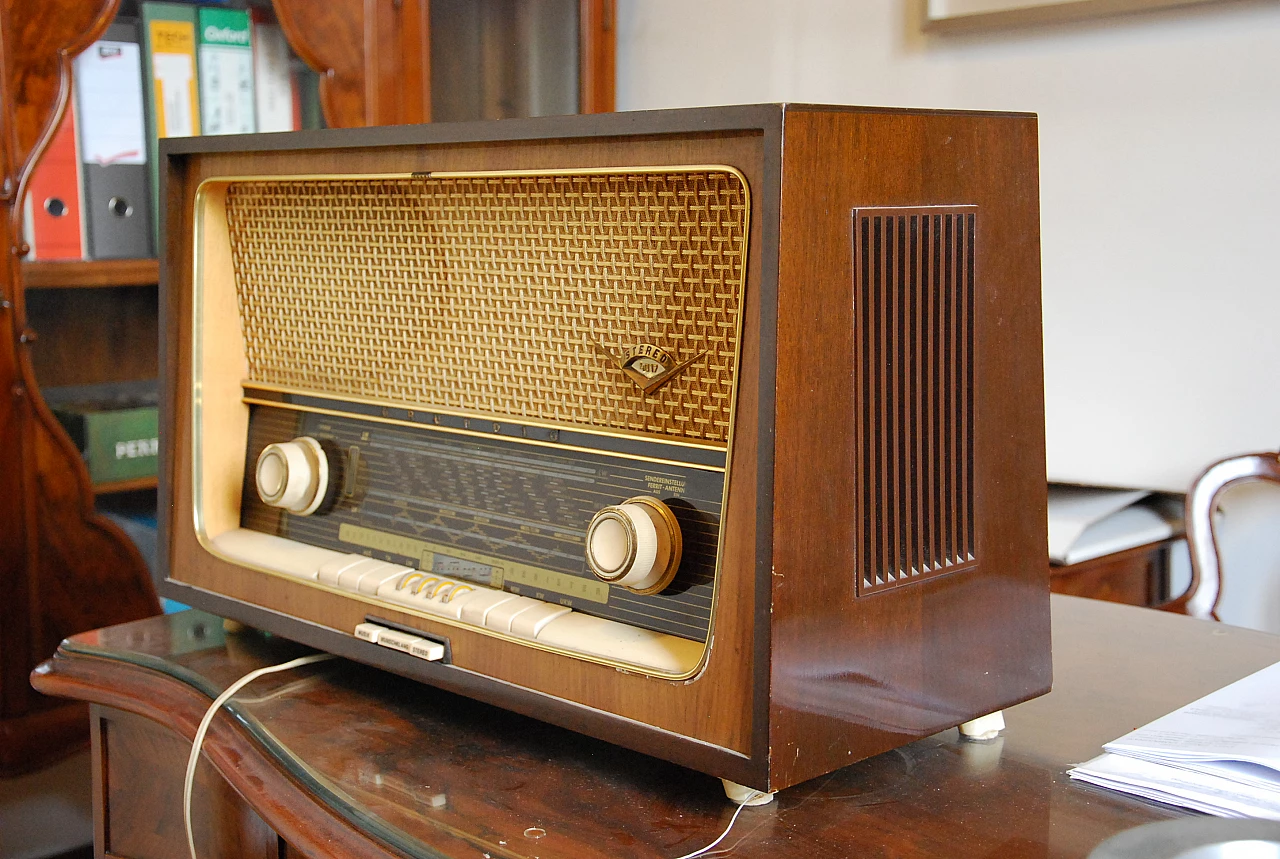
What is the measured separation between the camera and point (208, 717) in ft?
2.74

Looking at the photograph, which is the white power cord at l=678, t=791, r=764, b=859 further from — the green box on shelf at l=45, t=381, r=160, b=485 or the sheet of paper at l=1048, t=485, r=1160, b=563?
the green box on shelf at l=45, t=381, r=160, b=485

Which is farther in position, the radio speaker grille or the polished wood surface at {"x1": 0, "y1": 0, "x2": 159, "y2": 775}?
the polished wood surface at {"x1": 0, "y1": 0, "x2": 159, "y2": 775}

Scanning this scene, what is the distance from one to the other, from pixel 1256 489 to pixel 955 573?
1.19m

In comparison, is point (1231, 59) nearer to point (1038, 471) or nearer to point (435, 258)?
point (1038, 471)

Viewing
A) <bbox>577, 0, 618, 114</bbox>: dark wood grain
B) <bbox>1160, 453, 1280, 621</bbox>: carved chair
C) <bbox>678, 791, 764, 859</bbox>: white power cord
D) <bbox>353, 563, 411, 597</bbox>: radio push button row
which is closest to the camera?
<bbox>678, 791, 764, 859</bbox>: white power cord

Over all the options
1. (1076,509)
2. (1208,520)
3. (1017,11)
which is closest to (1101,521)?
(1076,509)

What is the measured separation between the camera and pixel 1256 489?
1.70m

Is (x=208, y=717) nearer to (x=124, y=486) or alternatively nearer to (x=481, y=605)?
(x=481, y=605)

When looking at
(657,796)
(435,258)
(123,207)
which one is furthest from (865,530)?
(123,207)

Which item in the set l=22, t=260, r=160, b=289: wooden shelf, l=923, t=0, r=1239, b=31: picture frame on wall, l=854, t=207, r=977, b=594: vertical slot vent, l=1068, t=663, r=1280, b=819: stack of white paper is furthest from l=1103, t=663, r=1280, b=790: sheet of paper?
l=22, t=260, r=160, b=289: wooden shelf

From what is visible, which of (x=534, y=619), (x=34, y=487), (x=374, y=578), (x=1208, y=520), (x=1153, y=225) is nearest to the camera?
(x=534, y=619)

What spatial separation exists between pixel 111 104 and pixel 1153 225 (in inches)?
63.1

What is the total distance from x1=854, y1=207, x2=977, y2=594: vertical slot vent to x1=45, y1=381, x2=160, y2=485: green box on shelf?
1.51m

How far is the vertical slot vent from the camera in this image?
26.0 inches
